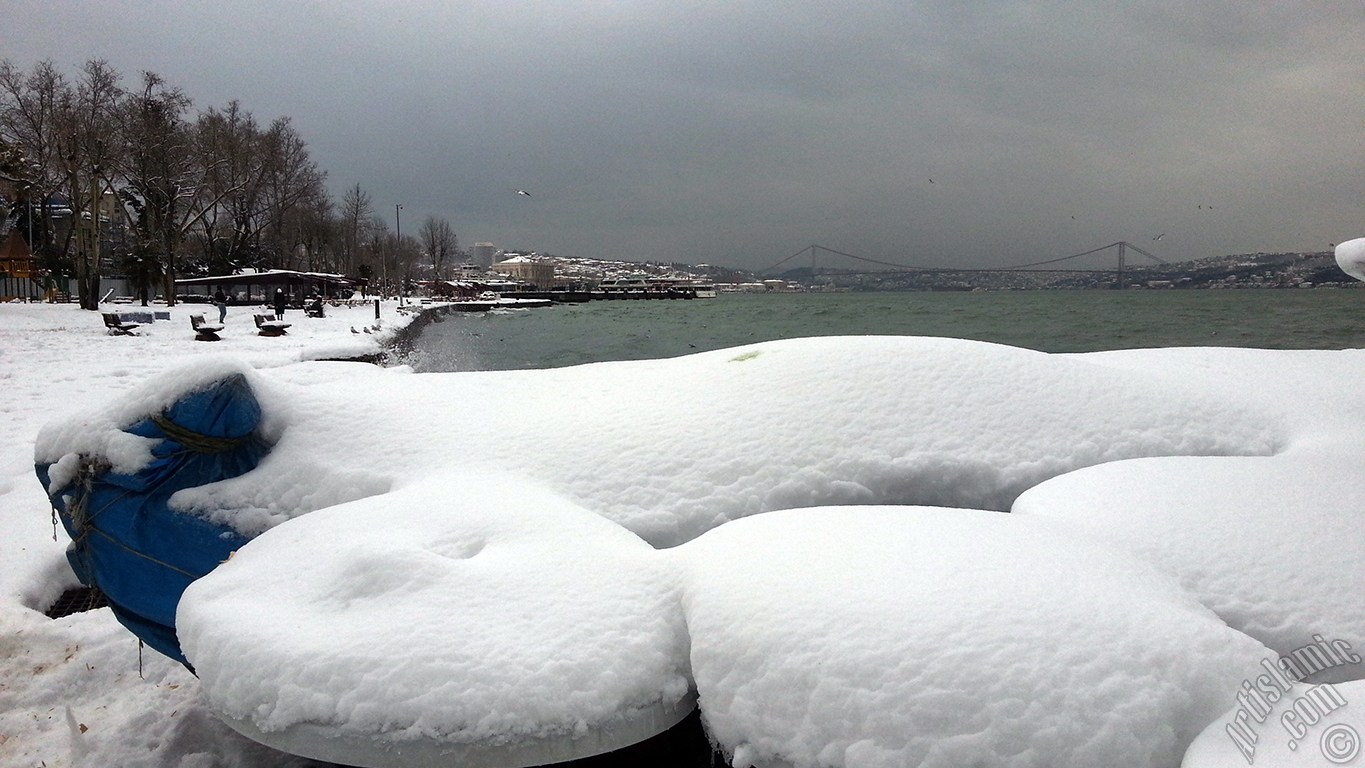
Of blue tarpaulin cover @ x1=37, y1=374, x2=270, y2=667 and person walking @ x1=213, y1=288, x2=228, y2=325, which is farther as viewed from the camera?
person walking @ x1=213, y1=288, x2=228, y2=325

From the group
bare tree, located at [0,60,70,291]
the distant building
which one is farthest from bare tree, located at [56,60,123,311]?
the distant building

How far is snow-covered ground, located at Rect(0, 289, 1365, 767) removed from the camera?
5.60 ft

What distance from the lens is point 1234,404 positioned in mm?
3299

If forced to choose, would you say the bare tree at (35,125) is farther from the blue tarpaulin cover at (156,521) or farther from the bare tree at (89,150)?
the blue tarpaulin cover at (156,521)

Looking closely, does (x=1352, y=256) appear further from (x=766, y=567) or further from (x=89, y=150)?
(x=89, y=150)

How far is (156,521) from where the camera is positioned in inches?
108

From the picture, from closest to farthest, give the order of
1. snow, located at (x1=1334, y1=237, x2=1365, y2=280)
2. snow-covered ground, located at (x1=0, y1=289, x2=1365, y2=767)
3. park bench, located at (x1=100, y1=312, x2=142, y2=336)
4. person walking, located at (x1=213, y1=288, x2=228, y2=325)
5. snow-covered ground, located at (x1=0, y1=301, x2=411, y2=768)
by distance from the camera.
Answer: snow-covered ground, located at (x1=0, y1=289, x2=1365, y2=767) → snow-covered ground, located at (x1=0, y1=301, x2=411, y2=768) → snow, located at (x1=1334, y1=237, x2=1365, y2=280) → park bench, located at (x1=100, y1=312, x2=142, y2=336) → person walking, located at (x1=213, y1=288, x2=228, y2=325)

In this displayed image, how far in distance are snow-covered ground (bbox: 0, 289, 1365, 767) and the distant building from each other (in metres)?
140

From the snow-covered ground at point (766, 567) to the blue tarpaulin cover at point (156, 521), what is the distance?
102 millimetres

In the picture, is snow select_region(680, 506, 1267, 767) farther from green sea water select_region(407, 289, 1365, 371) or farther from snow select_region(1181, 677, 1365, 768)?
green sea water select_region(407, 289, 1365, 371)

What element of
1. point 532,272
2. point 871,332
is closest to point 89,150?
point 871,332

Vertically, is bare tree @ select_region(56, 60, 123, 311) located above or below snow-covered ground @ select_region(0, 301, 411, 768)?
above

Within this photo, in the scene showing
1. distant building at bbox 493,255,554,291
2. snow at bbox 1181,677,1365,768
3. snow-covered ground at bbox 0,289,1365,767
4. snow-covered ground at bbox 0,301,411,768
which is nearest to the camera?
snow at bbox 1181,677,1365,768

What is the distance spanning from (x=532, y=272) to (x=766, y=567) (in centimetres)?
16202
